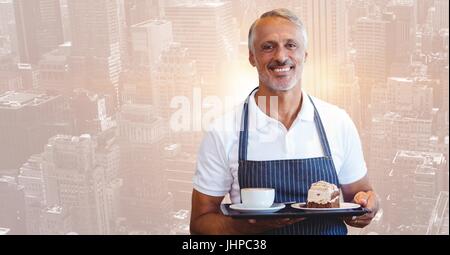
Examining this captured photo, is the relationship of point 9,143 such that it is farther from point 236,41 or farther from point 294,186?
point 294,186

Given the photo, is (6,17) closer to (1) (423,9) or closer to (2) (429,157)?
(1) (423,9)

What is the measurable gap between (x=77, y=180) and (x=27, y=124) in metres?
0.27

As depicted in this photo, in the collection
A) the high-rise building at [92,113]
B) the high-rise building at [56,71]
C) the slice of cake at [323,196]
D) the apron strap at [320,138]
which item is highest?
the high-rise building at [56,71]

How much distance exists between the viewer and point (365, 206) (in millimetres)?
1538

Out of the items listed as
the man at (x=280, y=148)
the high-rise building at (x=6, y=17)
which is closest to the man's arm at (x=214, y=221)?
the man at (x=280, y=148)

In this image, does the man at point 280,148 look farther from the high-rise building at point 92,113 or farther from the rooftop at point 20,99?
the rooftop at point 20,99

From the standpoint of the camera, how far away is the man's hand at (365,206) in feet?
5.04

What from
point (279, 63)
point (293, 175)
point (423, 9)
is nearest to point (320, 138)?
point (293, 175)

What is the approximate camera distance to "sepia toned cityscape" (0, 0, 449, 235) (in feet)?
7.63

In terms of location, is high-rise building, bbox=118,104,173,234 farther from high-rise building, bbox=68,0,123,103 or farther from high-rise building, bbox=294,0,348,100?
high-rise building, bbox=294,0,348,100

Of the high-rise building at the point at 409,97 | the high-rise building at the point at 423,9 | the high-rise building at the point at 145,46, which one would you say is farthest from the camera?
the high-rise building at the point at 145,46

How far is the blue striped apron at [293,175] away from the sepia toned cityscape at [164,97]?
736mm

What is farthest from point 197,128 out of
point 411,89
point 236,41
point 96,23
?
point 411,89

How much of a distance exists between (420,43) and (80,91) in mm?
1235
